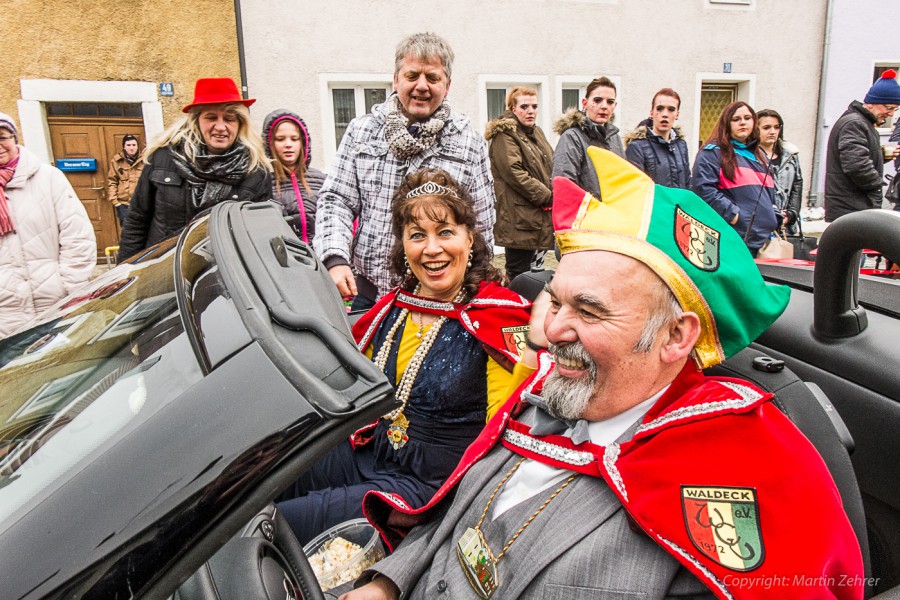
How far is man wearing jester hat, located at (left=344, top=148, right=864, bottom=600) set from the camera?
110 centimetres

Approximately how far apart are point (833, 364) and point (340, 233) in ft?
6.84

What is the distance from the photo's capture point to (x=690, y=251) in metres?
1.35

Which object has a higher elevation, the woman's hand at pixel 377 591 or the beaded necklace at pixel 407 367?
the beaded necklace at pixel 407 367

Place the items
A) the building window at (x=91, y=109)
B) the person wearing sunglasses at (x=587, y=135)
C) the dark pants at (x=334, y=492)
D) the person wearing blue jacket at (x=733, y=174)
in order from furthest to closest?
the building window at (x=91, y=109) → the person wearing sunglasses at (x=587, y=135) → the person wearing blue jacket at (x=733, y=174) → the dark pants at (x=334, y=492)

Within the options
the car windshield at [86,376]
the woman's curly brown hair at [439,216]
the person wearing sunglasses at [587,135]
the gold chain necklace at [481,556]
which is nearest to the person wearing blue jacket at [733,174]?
the person wearing sunglasses at [587,135]

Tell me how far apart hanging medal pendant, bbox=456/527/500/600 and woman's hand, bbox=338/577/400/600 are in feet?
0.71

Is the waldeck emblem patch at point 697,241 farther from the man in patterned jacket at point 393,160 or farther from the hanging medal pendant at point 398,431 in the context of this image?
the man in patterned jacket at point 393,160

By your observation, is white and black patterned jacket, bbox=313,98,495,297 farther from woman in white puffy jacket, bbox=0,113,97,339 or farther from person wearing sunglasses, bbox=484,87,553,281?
Result: person wearing sunglasses, bbox=484,87,553,281

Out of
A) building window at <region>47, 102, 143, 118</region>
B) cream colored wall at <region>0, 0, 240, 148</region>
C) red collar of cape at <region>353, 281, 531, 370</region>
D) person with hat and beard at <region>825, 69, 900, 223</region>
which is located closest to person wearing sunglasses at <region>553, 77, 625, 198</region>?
person with hat and beard at <region>825, 69, 900, 223</region>

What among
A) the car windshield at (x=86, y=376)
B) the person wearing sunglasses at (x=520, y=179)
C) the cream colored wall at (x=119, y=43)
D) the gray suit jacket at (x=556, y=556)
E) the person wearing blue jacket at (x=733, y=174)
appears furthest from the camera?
the cream colored wall at (x=119, y=43)

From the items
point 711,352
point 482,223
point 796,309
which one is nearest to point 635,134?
point 482,223

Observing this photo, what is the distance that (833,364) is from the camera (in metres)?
1.63

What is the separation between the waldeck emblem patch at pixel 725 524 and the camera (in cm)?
108

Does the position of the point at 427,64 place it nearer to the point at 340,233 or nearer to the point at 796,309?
the point at 340,233
